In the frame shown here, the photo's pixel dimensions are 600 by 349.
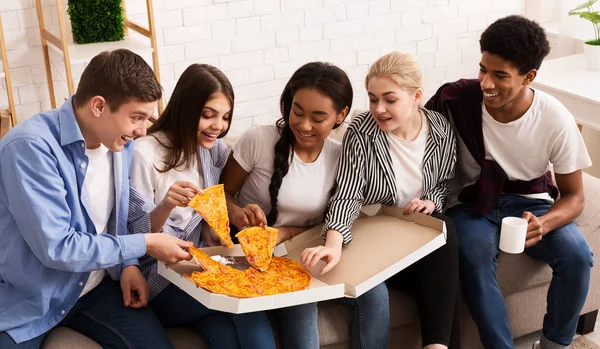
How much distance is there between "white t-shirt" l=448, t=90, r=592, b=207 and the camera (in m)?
2.55

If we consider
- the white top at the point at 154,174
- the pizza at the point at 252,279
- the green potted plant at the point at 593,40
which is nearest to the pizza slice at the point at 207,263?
the pizza at the point at 252,279

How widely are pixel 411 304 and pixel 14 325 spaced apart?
117 centimetres

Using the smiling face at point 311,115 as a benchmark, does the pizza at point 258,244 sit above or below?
below

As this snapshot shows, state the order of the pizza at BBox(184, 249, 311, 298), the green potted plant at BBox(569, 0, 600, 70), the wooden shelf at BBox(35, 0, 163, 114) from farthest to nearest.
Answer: the green potted plant at BBox(569, 0, 600, 70) → the wooden shelf at BBox(35, 0, 163, 114) → the pizza at BBox(184, 249, 311, 298)

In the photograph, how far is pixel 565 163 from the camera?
2557 millimetres

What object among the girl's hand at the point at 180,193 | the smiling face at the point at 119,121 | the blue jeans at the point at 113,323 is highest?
the smiling face at the point at 119,121

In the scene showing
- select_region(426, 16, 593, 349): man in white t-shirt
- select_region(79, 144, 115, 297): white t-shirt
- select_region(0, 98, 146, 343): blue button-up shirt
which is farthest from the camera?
select_region(426, 16, 593, 349): man in white t-shirt

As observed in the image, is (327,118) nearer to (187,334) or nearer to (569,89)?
(187,334)

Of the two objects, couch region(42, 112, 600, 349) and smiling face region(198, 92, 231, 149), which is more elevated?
smiling face region(198, 92, 231, 149)

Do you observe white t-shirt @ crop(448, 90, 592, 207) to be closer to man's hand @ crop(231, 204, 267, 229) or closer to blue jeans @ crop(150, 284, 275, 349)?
man's hand @ crop(231, 204, 267, 229)

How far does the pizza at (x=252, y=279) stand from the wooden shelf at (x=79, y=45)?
166 cm

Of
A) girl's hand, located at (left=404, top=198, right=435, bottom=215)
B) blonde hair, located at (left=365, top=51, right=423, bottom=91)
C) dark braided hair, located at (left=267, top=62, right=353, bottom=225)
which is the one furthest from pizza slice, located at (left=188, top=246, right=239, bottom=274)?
blonde hair, located at (left=365, top=51, right=423, bottom=91)

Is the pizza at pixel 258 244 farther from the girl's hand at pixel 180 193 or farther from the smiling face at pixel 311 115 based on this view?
the smiling face at pixel 311 115

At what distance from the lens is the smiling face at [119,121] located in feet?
6.56
